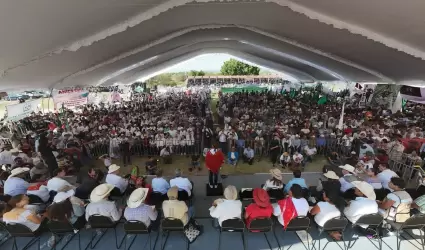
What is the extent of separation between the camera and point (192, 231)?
575cm

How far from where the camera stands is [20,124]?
52.6 feet

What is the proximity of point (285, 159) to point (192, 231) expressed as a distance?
5173 mm

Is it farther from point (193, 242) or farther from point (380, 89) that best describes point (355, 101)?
point (193, 242)

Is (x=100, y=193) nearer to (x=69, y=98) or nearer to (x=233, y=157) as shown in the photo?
(x=233, y=157)

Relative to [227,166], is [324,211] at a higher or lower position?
higher

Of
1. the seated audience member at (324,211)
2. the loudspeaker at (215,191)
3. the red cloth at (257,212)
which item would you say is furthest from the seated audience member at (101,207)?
the seated audience member at (324,211)

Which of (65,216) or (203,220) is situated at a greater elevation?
(65,216)

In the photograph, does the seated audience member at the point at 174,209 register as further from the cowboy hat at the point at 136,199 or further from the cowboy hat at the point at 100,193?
the cowboy hat at the point at 100,193

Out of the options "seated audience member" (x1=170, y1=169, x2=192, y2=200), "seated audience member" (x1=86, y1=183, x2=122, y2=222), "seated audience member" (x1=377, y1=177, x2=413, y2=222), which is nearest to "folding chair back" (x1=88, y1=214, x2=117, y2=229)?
"seated audience member" (x1=86, y1=183, x2=122, y2=222)

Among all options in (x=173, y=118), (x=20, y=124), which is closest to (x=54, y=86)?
(x=20, y=124)

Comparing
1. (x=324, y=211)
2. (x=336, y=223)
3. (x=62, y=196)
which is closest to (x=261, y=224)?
(x=324, y=211)

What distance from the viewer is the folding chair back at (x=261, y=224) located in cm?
477

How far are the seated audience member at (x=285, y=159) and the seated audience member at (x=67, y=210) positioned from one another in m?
6.92

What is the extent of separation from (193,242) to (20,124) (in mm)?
15952
